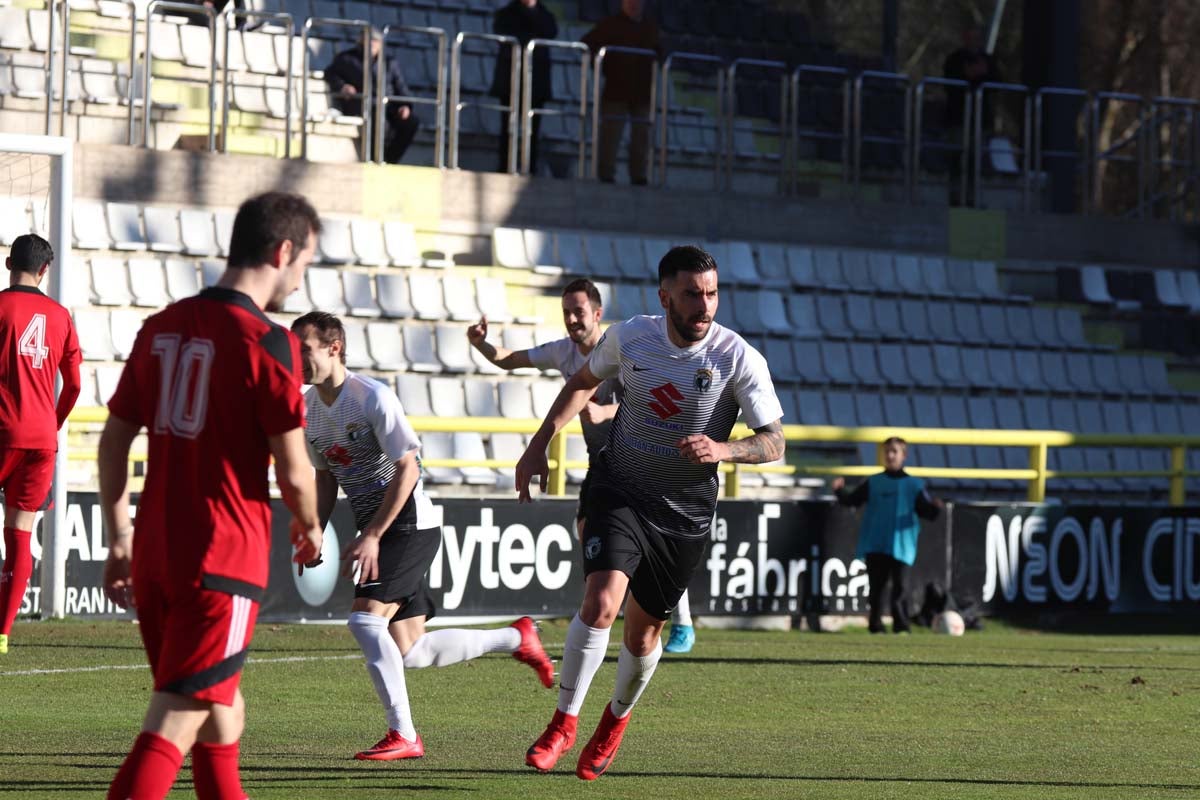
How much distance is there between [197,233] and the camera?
1806 cm

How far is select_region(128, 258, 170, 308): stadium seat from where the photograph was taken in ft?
56.9

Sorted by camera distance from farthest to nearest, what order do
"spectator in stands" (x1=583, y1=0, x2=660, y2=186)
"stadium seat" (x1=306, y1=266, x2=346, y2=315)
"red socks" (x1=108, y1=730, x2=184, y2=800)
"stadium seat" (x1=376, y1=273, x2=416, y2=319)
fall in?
"spectator in stands" (x1=583, y1=0, x2=660, y2=186), "stadium seat" (x1=376, y1=273, x2=416, y2=319), "stadium seat" (x1=306, y1=266, x2=346, y2=315), "red socks" (x1=108, y1=730, x2=184, y2=800)

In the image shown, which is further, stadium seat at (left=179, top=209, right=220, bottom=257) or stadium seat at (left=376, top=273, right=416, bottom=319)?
Result: stadium seat at (left=376, top=273, right=416, bottom=319)

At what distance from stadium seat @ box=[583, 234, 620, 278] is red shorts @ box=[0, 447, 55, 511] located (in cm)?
967

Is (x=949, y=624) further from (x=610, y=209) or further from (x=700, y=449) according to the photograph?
(x=700, y=449)

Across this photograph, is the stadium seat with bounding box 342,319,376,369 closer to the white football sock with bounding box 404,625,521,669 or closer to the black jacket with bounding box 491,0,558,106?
the black jacket with bounding box 491,0,558,106

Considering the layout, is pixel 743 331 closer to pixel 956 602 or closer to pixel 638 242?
pixel 638 242

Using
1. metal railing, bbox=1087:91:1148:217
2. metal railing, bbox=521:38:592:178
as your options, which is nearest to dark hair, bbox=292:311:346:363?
metal railing, bbox=521:38:592:178

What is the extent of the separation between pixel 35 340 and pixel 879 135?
15.5 meters

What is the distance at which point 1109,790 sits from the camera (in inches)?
314

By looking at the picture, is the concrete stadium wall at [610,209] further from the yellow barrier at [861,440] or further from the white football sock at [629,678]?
the white football sock at [629,678]

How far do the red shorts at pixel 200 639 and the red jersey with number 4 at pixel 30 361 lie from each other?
578 cm

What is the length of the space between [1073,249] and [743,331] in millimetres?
5594

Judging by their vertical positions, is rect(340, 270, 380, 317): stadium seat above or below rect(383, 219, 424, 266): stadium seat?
below
